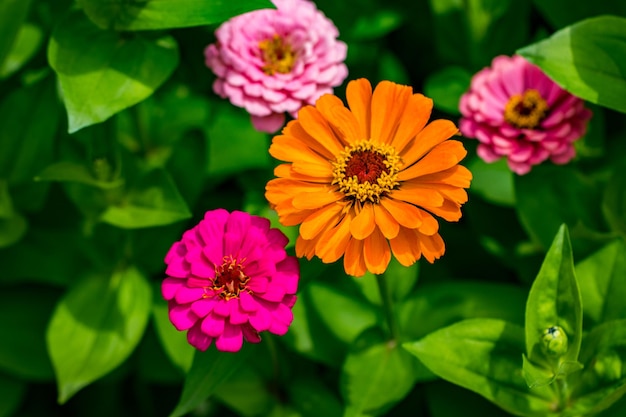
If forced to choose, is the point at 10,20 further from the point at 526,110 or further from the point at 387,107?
the point at 526,110

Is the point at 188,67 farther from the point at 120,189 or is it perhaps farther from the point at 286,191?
the point at 286,191

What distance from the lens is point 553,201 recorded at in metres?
1.34

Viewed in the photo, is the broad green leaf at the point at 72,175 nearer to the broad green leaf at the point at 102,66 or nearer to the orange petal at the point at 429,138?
the broad green leaf at the point at 102,66

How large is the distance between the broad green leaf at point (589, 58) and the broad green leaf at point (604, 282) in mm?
220

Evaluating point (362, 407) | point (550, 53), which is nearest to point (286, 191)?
point (362, 407)

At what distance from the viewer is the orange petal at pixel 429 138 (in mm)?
973

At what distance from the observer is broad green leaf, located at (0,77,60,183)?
59.0 inches

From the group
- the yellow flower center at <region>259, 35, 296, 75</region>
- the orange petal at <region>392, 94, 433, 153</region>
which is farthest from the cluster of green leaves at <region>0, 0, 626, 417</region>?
the orange petal at <region>392, 94, 433, 153</region>

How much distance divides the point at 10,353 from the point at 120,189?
1.26 ft

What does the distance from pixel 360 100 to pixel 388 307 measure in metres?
0.31

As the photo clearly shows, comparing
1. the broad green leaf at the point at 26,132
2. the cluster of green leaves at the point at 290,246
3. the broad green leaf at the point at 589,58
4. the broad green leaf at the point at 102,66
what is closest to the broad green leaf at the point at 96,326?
Answer: the cluster of green leaves at the point at 290,246

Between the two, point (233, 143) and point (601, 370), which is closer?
point (601, 370)

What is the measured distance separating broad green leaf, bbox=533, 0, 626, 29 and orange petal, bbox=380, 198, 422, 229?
0.71 metres

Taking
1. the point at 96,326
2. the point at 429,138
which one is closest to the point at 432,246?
the point at 429,138
